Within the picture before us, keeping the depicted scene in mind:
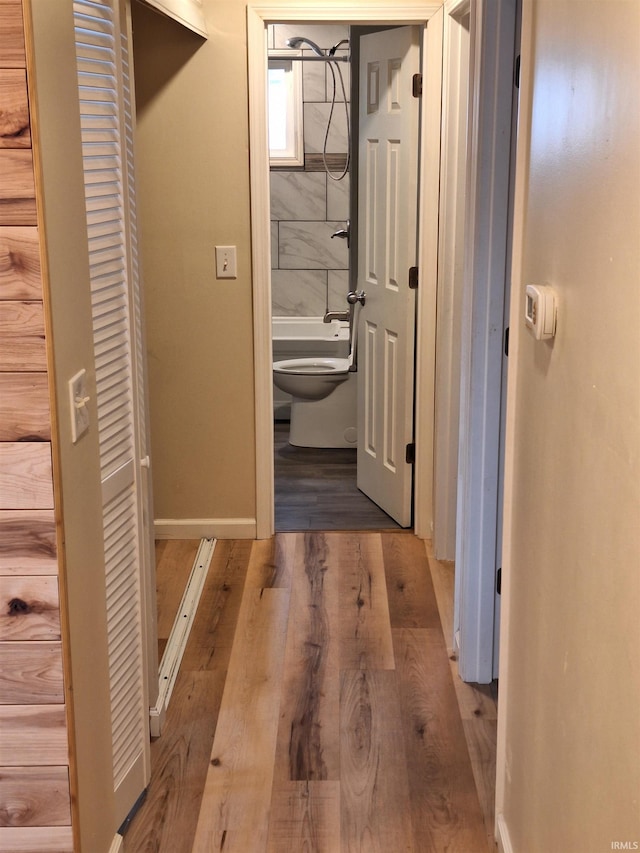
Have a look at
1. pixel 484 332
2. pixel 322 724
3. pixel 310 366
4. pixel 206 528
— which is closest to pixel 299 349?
pixel 310 366

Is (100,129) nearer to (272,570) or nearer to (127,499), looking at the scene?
(127,499)

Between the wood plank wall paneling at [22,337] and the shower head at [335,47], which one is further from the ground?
the shower head at [335,47]

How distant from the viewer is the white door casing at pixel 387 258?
13.1 feet

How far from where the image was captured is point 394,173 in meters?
4.12

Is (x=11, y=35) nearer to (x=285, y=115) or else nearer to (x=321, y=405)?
(x=321, y=405)

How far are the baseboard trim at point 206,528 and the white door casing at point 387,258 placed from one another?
0.68 metres

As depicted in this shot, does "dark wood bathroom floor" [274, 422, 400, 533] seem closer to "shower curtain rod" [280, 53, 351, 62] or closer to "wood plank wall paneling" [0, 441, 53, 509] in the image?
"shower curtain rod" [280, 53, 351, 62]

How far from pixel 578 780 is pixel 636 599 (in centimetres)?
45

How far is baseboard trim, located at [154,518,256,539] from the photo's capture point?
4211 mm

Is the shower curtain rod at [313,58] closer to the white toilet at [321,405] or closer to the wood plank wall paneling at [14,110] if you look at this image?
the white toilet at [321,405]

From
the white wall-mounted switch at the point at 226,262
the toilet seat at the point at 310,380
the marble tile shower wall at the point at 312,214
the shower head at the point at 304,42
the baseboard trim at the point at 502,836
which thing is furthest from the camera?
the marble tile shower wall at the point at 312,214

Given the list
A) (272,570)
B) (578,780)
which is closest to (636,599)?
(578,780)

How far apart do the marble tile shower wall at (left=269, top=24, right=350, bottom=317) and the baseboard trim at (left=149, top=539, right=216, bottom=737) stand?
283 centimetres

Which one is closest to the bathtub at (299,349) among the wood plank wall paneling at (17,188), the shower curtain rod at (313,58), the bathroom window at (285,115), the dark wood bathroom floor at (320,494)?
the dark wood bathroom floor at (320,494)
